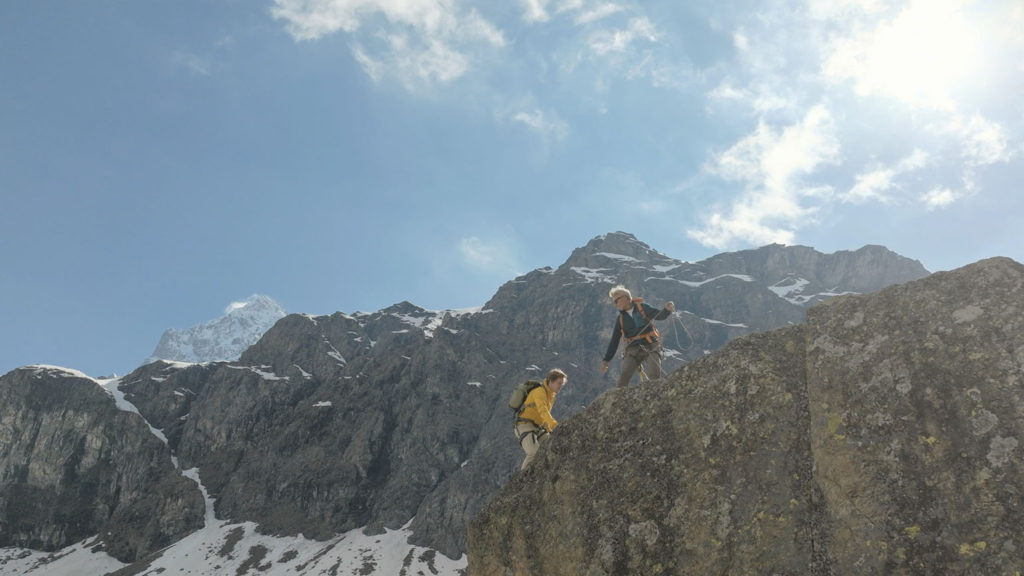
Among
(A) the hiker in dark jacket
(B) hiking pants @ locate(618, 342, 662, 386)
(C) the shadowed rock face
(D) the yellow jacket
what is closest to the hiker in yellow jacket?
(D) the yellow jacket

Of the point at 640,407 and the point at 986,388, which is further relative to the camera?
the point at 640,407

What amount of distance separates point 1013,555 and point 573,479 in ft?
16.7

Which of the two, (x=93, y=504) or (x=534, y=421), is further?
(x=93, y=504)

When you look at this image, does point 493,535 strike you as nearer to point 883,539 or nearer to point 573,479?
point 573,479

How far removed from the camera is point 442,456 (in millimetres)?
190125

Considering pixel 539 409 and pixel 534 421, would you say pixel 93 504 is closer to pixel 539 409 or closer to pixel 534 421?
pixel 534 421

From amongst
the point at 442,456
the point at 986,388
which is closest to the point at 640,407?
the point at 986,388

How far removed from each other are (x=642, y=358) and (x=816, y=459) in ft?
17.6

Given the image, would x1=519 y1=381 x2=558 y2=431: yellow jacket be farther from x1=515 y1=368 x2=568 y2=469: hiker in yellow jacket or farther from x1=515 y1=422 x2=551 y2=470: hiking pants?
x1=515 y1=422 x2=551 y2=470: hiking pants

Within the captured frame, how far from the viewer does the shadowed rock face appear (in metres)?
5.89

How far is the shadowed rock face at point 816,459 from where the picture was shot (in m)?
5.89

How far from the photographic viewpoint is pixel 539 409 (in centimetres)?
1137

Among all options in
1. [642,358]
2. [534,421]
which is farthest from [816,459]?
[534,421]

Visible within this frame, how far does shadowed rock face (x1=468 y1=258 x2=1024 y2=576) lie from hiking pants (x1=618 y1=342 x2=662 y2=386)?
2676 mm
